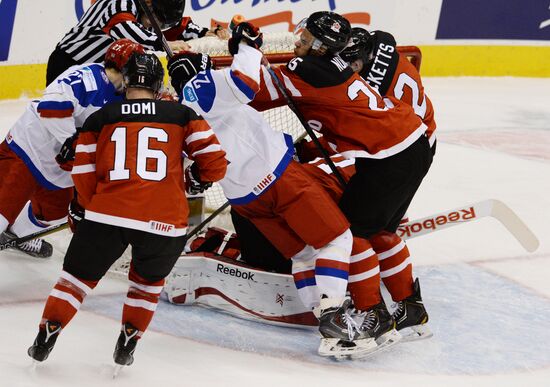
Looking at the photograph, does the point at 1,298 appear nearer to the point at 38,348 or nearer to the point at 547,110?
the point at 38,348

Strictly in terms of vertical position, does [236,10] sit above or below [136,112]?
below

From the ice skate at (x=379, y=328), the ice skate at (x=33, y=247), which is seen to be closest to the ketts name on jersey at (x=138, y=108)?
the ice skate at (x=379, y=328)

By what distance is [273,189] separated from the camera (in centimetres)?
310

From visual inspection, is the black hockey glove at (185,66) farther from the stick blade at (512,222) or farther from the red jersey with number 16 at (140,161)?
the stick blade at (512,222)

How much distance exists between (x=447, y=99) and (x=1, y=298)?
4589 millimetres

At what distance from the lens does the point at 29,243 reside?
12.3 feet

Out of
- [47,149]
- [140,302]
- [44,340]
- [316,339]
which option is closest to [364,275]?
[316,339]

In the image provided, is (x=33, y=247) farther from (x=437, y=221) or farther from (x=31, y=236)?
(x=437, y=221)

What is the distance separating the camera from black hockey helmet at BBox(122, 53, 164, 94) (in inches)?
108

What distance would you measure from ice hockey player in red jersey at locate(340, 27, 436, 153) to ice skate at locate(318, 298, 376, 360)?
2.95ft

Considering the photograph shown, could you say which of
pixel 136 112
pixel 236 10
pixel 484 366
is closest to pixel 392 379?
pixel 484 366

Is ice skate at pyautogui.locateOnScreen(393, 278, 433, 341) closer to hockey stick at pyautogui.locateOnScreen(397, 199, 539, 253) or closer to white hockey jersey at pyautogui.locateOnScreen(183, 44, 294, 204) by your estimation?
hockey stick at pyautogui.locateOnScreen(397, 199, 539, 253)

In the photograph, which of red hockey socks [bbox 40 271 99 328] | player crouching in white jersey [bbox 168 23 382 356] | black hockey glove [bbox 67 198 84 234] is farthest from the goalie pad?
red hockey socks [bbox 40 271 99 328]

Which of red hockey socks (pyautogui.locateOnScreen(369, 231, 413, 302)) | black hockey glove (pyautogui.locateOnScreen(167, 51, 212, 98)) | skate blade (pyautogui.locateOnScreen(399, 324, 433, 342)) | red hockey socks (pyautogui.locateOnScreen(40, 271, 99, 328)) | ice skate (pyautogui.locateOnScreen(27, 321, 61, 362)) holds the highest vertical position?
black hockey glove (pyautogui.locateOnScreen(167, 51, 212, 98))
